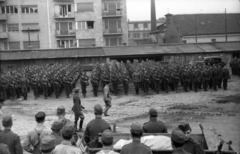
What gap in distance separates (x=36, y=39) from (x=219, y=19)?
29.5 m

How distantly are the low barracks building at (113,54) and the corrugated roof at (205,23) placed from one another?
11.3m

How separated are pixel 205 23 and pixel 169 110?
36959mm

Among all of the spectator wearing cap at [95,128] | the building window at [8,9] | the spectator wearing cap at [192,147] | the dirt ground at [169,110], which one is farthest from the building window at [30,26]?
the spectator wearing cap at [192,147]

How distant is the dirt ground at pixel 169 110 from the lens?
40.8 ft

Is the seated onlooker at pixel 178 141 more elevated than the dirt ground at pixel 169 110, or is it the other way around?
the seated onlooker at pixel 178 141

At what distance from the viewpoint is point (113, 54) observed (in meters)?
35.1

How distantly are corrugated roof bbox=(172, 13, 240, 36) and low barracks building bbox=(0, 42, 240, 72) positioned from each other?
11.3 metres

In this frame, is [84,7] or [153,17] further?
[153,17]

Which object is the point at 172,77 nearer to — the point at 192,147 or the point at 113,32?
the point at 192,147

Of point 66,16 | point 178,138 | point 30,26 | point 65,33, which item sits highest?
point 66,16

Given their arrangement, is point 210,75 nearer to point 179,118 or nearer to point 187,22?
point 179,118

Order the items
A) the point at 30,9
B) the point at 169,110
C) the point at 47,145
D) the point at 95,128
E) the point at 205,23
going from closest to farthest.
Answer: the point at 47,145 < the point at 95,128 < the point at 169,110 < the point at 30,9 < the point at 205,23

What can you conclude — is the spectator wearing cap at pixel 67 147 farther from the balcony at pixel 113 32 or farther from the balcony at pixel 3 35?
the balcony at pixel 3 35

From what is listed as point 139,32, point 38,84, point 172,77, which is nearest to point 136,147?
point 172,77
